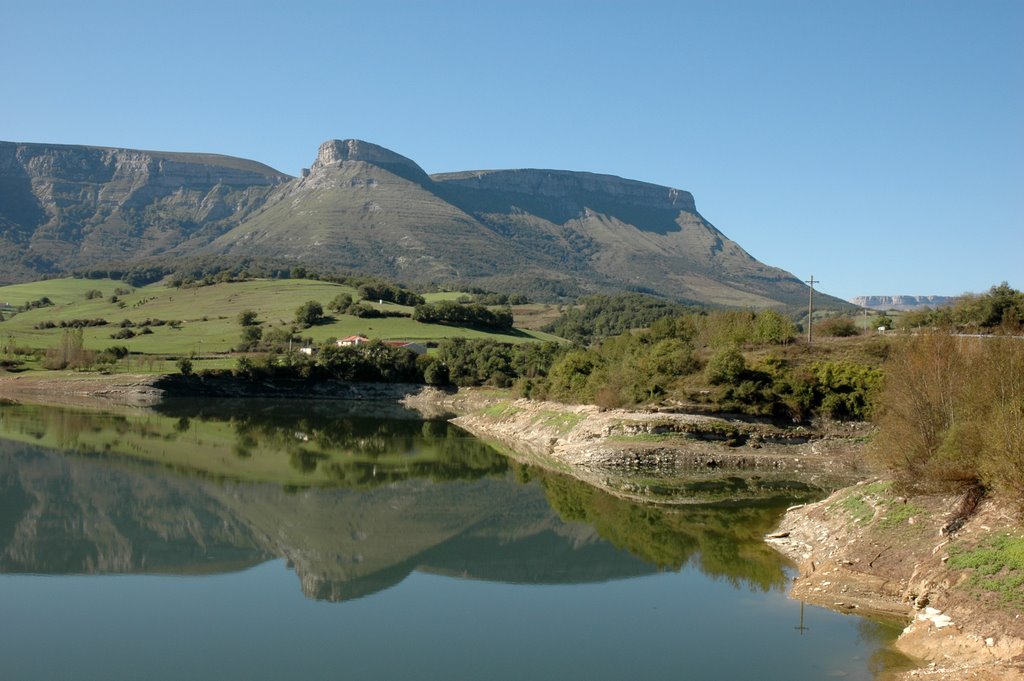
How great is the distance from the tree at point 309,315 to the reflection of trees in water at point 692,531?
66505 millimetres

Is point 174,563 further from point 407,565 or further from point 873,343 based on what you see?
point 873,343

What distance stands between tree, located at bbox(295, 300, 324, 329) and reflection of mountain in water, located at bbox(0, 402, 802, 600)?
46926 mm

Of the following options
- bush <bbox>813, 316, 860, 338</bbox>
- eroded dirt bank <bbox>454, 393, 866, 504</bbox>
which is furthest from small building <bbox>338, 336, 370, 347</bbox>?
bush <bbox>813, 316, 860, 338</bbox>

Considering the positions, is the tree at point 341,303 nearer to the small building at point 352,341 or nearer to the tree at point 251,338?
the small building at point 352,341

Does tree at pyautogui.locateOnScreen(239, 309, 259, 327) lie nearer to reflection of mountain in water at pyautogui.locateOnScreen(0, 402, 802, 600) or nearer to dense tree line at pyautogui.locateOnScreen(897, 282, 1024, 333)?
reflection of mountain in water at pyautogui.locateOnScreen(0, 402, 802, 600)

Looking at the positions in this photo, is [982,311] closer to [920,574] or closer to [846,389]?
[846,389]

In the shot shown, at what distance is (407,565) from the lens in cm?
2578

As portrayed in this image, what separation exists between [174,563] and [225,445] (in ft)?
93.2

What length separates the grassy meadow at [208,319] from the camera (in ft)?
306

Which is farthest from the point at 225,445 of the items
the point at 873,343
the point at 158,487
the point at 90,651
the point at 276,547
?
the point at 873,343

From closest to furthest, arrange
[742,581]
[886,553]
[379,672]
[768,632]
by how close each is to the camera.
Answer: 1. [379,672]
2. [768,632]
3. [886,553]
4. [742,581]

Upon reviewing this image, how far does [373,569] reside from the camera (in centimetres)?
2517

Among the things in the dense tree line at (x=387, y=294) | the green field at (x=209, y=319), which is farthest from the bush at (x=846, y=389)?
the dense tree line at (x=387, y=294)

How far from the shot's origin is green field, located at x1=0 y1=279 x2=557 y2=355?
307ft
